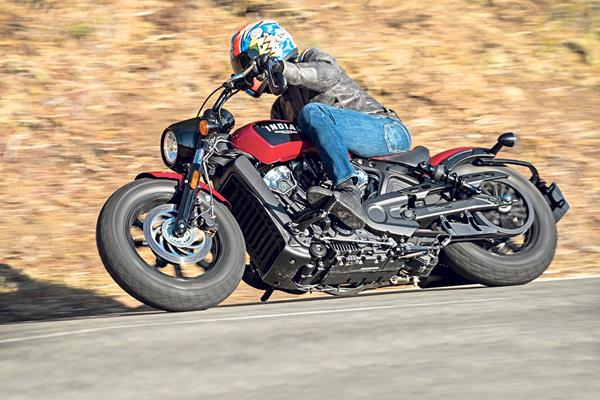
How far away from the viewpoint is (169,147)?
5855 millimetres

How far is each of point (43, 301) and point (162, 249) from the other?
2060mm

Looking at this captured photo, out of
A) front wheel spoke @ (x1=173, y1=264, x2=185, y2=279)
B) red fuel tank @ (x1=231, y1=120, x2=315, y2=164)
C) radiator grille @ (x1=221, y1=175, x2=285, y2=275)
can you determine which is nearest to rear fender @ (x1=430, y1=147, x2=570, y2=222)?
red fuel tank @ (x1=231, y1=120, x2=315, y2=164)

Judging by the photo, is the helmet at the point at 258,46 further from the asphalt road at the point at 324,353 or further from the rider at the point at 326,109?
the asphalt road at the point at 324,353

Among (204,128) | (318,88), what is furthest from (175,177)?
(318,88)

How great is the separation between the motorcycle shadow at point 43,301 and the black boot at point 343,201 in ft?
6.38

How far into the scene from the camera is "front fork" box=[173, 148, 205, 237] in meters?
5.43

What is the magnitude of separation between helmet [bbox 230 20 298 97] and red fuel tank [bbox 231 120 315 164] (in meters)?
0.27

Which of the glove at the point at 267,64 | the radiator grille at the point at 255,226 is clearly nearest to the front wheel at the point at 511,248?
the radiator grille at the point at 255,226

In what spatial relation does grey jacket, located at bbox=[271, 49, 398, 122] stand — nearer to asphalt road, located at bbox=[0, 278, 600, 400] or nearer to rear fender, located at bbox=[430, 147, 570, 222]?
rear fender, located at bbox=[430, 147, 570, 222]

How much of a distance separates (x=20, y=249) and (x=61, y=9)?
158 inches

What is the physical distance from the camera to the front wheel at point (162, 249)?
5258 millimetres

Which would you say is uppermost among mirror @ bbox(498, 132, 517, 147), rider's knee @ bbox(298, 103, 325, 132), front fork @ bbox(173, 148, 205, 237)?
rider's knee @ bbox(298, 103, 325, 132)

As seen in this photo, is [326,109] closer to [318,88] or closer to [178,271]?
[318,88]

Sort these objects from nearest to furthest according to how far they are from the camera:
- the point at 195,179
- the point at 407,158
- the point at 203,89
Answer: the point at 195,179
the point at 407,158
the point at 203,89
